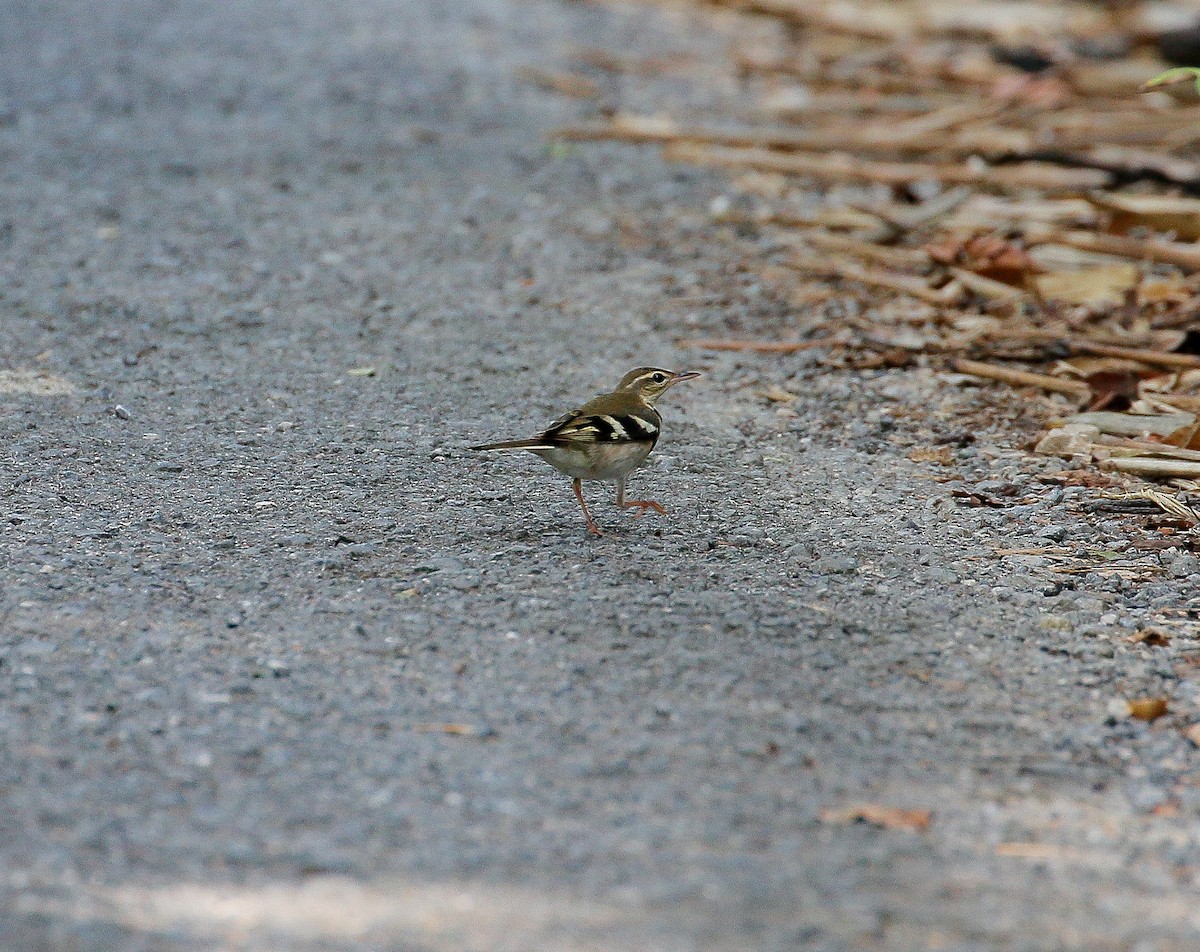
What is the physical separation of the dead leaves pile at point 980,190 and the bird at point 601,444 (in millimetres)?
1986

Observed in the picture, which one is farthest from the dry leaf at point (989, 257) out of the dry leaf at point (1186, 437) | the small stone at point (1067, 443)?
the dry leaf at point (1186, 437)

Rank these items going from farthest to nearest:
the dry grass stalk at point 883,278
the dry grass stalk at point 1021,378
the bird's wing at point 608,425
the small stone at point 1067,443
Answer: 1. the dry grass stalk at point 883,278
2. the dry grass stalk at point 1021,378
3. the small stone at point 1067,443
4. the bird's wing at point 608,425

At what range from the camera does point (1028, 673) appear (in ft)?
16.1

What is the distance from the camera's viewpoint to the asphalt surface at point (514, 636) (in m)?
3.67

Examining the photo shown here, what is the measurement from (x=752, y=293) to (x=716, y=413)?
2.00 m

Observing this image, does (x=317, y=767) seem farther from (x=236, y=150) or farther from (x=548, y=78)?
(x=548, y=78)

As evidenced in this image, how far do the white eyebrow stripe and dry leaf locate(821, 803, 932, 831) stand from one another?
2255 mm

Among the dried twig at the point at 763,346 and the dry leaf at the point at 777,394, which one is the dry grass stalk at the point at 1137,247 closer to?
the dried twig at the point at 763,346

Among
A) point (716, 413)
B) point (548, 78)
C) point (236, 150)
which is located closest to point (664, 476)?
point (716, 413)

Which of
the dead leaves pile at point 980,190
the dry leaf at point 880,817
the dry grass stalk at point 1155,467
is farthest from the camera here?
the dead leaves pile at point 980,190

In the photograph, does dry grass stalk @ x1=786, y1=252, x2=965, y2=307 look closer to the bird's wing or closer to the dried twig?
the dried twig

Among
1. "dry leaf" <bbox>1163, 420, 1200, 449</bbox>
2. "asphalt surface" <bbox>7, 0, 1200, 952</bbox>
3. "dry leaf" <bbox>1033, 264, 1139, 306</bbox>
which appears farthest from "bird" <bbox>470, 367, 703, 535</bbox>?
"dry leaf" <bbox>1033, 264, 1139, 306</bbox>

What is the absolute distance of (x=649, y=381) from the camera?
6.77m

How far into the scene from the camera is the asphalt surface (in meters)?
3.67
